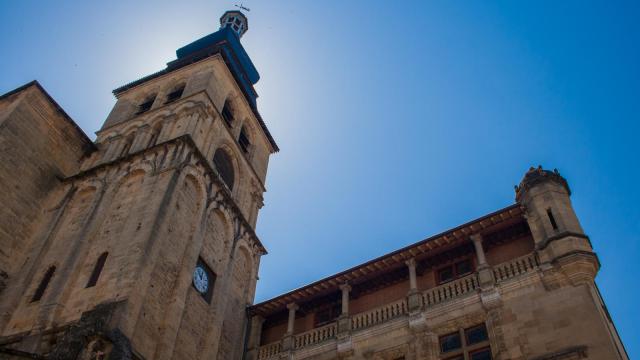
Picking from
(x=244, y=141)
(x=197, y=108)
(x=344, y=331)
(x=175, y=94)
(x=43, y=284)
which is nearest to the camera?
(x=43, y=284)

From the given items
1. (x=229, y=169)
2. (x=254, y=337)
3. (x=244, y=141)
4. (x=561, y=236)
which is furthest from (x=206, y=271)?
(x=561, y=236)

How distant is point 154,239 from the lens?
64.2ft

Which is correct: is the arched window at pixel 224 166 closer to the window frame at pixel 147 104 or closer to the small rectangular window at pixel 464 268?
the window frame at pixel 147 104

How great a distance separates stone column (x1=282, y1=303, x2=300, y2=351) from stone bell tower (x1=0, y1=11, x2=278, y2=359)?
233 centimetres

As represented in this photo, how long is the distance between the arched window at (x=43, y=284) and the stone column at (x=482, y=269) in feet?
48.5

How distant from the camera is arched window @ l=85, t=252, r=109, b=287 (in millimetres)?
19219

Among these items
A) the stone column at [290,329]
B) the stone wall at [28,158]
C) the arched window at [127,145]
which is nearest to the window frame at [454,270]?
the stone column at [290,329]

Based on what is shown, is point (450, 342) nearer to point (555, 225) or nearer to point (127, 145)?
point (555, 225)

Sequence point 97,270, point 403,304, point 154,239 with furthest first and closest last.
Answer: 1. point 403,304
2. point 97,270
3. point 154,239

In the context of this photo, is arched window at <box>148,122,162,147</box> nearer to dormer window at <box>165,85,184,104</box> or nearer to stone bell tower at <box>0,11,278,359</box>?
stone bell tower at <box>0,11,278,359</box>

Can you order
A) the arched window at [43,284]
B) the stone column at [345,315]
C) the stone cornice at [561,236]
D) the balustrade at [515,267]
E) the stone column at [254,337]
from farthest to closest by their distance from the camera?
1. the stone column at [254,337]
2. the stone column at [345,315]
3. the arched window at [43,284]
4. the balustrade at [515,267]
5. the stone cornice at [561,236]

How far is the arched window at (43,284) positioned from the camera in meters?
19.7

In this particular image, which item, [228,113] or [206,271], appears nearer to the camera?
[206,271]

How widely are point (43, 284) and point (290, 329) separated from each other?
9.03m
